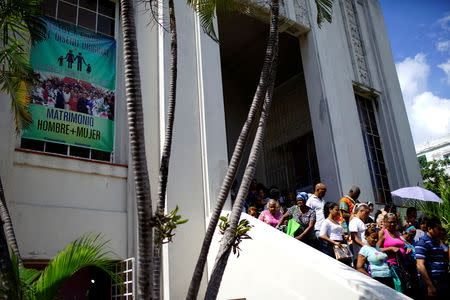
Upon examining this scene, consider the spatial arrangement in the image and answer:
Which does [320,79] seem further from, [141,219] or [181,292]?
[141,219]

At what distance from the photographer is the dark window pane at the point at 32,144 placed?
6926 millimetres

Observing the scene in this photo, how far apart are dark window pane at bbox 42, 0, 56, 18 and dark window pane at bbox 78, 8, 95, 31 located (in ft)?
1.58

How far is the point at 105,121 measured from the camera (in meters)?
7.81

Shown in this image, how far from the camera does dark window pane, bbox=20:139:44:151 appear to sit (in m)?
6.93

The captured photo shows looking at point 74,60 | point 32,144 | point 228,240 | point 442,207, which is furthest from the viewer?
point 442,207

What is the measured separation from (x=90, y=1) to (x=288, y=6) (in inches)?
209

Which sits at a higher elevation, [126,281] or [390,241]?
[390,241]

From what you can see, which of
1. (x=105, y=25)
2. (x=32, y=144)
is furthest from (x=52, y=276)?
(x=105, y=25)

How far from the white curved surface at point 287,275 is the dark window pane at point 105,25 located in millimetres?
4710

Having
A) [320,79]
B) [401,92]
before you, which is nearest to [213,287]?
[320,79]

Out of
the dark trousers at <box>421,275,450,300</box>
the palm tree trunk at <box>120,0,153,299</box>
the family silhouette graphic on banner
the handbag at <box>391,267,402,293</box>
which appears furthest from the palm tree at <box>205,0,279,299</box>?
the family silhouette graphic on banner

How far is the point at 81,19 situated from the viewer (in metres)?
8.27

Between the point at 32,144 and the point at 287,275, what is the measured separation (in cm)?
465

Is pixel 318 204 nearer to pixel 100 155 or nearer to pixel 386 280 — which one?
pixel 386 280
